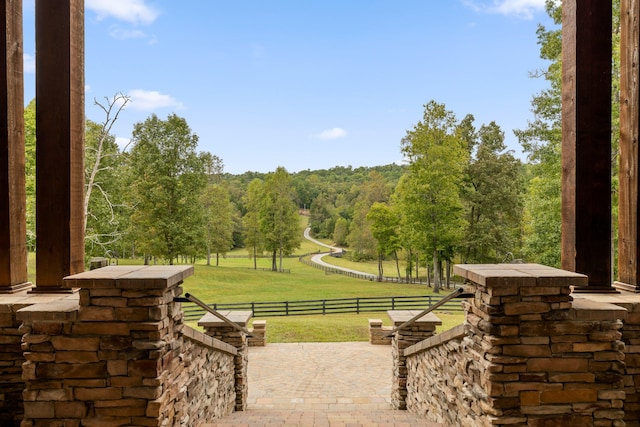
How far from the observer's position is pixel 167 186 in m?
21.6

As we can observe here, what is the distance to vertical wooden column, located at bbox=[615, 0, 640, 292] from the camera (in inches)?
152

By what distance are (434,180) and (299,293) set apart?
9.98 meters

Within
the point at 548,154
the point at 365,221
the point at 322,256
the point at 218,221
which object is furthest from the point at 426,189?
the point at 322,256

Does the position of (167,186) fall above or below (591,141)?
above

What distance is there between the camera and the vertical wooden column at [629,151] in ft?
12.7

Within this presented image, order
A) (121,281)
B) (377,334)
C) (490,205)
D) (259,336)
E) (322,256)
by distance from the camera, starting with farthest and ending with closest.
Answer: (322,256) → (490,205) → (377,334) → (259,336) → (121,281)

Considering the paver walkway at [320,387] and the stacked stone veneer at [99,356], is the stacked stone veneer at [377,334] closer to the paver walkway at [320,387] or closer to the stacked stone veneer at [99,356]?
the paver walkway at [320,387]

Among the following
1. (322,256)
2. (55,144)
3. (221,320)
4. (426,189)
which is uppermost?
(426,189)

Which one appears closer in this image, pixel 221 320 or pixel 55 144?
pixel 55 144

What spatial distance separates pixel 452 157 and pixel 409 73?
1644 cm

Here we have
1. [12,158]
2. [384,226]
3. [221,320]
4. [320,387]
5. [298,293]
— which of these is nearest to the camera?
[12,158]

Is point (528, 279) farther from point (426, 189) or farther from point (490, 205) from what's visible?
point (490, 205)

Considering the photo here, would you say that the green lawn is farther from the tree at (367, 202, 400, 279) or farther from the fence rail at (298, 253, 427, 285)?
the tree at (367, 202, 400, 279)

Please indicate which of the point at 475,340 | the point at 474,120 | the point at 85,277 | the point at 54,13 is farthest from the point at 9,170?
the point at 474,120
